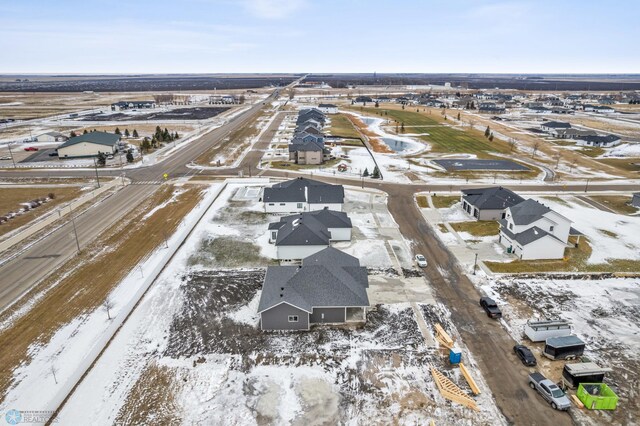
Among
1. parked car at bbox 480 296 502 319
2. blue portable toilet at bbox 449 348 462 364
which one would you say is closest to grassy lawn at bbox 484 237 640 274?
parked car at bbox 480 296 502 319

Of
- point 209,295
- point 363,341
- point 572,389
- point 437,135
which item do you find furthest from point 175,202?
point 437,135

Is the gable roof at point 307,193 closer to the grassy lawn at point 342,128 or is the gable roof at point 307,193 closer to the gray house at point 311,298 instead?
the gray house at point 311,298

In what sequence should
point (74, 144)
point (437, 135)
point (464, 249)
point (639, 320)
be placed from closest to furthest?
point (639, 320) → point (464, 249) → point (74, 144) → point (437, 135)

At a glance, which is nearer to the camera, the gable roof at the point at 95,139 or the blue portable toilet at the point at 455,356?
the blue portable toilet at the point at 455,356

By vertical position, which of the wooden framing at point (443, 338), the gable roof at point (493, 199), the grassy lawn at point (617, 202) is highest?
the gable roof at point (493, 199)

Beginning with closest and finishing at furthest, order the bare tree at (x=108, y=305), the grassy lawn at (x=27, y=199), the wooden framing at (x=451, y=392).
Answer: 1. the wooden framing at (x=451, y=392)
2. the bare tree at (x=108, y=305)
3. the grassy lawn at (x=27, y=199)

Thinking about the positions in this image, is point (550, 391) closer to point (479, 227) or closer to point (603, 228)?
point (479, 227)

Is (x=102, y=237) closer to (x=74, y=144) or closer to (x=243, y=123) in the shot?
(x=74, y=144)

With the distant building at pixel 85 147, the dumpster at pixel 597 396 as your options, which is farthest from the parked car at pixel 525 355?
the distant building at pixel 85 147
